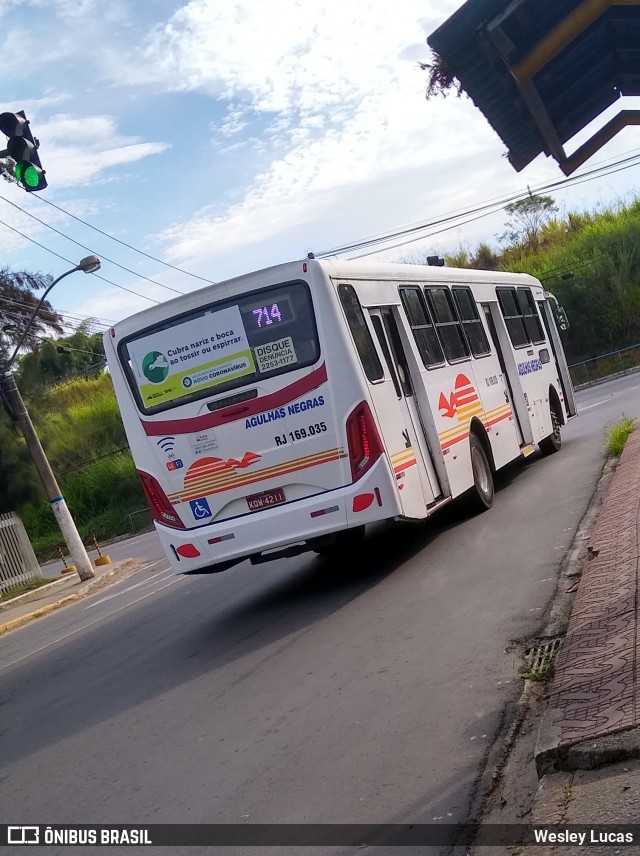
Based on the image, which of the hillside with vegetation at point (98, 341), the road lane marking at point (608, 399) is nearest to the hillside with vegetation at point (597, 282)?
the hillside with vegetation at point (98, 341)

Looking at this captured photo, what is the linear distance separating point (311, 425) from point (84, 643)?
4.73m

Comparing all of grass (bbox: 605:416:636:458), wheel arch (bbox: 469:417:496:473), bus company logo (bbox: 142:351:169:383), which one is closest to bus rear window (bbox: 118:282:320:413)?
bus company logo (bbox: 142:351:169:383)

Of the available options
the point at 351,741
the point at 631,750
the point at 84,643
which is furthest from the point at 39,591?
the point at 631,750

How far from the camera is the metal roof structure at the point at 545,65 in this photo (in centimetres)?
534

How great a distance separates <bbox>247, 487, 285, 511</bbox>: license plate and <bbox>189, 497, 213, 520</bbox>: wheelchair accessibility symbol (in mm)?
428

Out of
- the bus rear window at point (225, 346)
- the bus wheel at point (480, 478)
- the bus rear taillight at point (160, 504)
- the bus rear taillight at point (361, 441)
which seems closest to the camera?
the bus rear taillight at point (361, 441)

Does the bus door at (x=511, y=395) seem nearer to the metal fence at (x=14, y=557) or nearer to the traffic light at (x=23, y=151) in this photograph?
the traffic light at (x=23, y=151)

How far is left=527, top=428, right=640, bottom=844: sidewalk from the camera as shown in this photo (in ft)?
14.2

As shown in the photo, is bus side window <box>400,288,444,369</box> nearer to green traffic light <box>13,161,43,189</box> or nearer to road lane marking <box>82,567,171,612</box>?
green traffic light <box>13,161,43,189</box>

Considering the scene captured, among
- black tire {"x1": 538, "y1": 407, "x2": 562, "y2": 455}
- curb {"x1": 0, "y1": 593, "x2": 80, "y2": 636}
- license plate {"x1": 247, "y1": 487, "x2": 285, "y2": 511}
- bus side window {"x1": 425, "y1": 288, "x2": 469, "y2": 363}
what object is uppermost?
bus side window {"x1": 425, "y1": 288, "x2": 469, "y2": 363}

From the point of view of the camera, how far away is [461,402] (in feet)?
43.4

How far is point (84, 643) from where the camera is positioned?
12938 millimetres

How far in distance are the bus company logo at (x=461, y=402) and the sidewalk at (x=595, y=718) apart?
4967 mm

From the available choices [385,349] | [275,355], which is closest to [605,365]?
[385,349]
